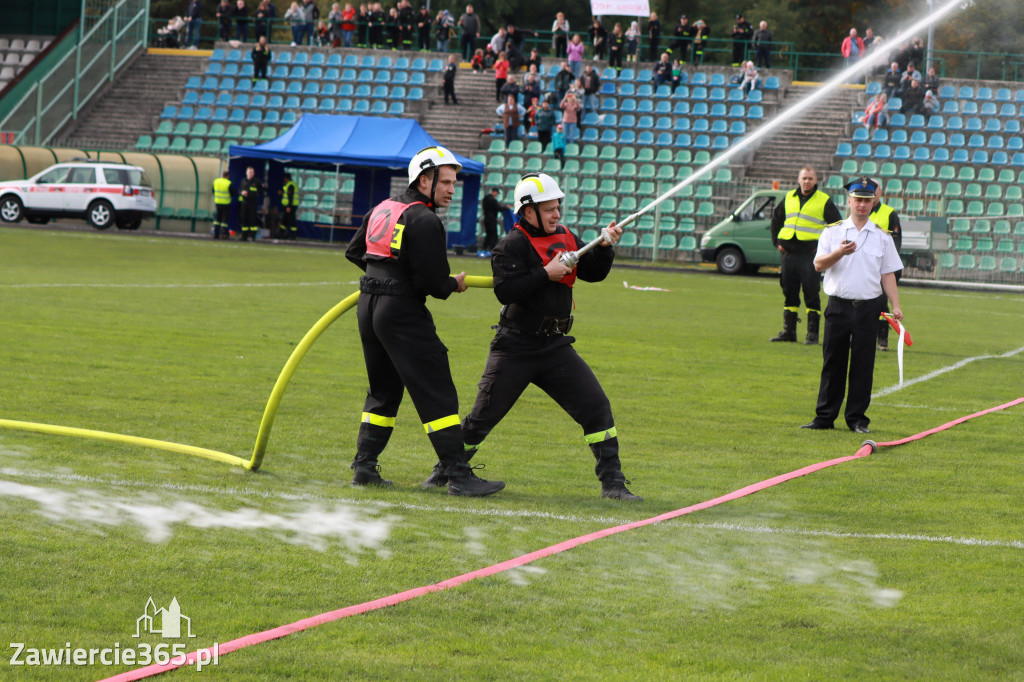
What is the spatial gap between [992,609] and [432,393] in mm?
3041

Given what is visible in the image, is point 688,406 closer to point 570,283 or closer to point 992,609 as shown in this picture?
point 570,283

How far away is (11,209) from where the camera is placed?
34781 millimetres

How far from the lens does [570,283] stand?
7070 mm

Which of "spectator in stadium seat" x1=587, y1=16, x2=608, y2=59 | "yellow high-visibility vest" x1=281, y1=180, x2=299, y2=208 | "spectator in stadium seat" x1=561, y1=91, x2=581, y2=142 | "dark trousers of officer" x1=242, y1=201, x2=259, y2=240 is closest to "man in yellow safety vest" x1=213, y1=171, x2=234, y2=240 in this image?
"dark trousers of officer" x1=242, y1=201, x2=259, y2=240

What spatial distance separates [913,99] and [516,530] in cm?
3369

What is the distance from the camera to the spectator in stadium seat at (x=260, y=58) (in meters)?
43.2

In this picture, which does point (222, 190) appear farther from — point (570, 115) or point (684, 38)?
point (684, 38)

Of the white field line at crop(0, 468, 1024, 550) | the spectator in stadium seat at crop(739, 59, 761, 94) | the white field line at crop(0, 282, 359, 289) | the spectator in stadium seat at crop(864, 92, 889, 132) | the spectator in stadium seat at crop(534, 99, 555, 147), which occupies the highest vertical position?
the spectator in stadium seat at crop(739, 59, 761, 94)

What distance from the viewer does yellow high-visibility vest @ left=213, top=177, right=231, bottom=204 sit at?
34562mm

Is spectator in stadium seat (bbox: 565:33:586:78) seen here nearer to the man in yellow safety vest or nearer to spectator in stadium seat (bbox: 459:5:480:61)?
spectator in stadium seat (bbox: 459:5:480:61)

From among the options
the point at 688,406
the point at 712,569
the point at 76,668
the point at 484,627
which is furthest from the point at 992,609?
the point at 688,406

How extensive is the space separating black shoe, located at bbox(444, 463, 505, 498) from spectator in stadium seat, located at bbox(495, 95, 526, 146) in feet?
107

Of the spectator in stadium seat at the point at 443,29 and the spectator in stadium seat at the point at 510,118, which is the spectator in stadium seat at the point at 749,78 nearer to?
the spectator in stadium seat at the point at 510,118

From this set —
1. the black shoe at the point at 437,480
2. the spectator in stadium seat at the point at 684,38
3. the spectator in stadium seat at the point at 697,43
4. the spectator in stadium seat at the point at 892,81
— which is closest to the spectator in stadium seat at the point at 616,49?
the spectator in stadium seat at the point at 684,38
